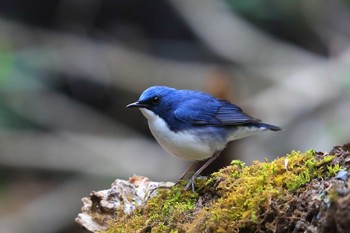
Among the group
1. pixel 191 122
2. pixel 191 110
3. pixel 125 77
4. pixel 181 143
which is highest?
pixel 125 77

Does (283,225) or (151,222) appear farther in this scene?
(151,222)

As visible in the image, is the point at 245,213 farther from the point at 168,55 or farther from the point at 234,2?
the point at 168,55

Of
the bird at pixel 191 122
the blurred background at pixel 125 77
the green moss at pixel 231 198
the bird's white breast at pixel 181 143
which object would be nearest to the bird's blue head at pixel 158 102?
the bird at pixel 191 122

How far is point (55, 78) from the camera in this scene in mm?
11484

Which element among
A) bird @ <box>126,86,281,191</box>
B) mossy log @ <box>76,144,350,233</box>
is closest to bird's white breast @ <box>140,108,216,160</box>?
bird @ <box>126,86,281,191</box>

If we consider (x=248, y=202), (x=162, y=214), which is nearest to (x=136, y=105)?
(x=162, y=214)

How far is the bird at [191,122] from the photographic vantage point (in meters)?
4.68

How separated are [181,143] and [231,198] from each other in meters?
1.33

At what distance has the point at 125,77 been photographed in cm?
1137

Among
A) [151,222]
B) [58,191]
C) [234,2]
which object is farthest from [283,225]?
[234,2]

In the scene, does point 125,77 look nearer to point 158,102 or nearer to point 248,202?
point 158,102

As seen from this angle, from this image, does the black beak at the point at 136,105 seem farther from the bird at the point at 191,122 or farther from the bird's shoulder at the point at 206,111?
the bird's shoulder at the point at 206,111

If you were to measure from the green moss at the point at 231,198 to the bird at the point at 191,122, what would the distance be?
633 mm

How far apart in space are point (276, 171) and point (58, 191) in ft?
24.5
